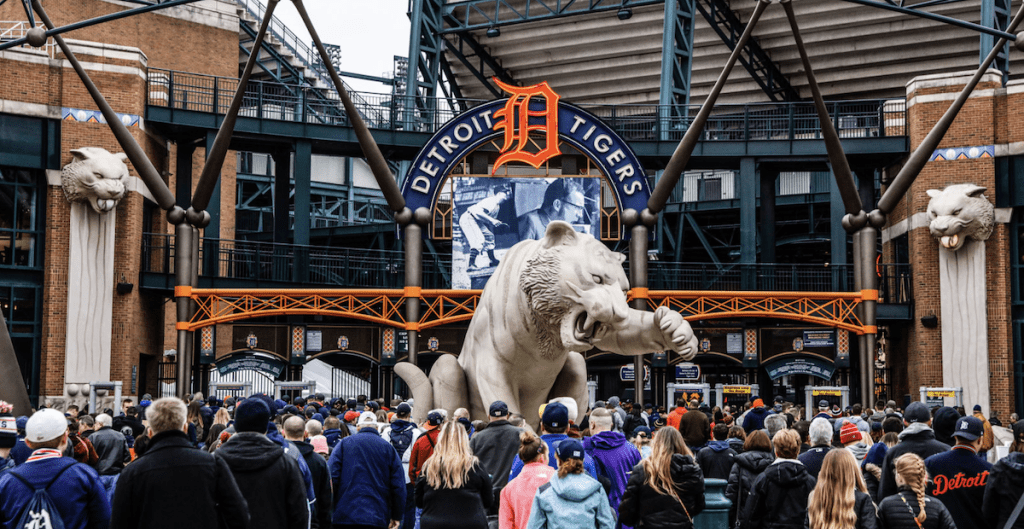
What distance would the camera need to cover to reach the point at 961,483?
329 inches

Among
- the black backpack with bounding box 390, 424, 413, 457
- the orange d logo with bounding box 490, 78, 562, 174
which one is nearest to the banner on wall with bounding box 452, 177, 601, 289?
the orange d logo with bounding box 490, 78, 562, 174

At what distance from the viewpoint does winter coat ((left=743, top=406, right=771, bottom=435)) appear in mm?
13444

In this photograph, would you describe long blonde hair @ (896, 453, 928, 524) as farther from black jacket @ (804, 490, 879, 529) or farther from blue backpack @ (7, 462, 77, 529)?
blue backpack @ (7, 462, 77, 529)

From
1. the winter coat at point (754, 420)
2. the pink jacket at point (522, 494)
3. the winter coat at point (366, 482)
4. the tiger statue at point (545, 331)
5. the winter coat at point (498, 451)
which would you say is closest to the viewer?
the pink jacket at point (522, 494)

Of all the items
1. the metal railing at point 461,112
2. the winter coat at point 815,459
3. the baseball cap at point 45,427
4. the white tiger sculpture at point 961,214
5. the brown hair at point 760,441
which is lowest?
the winter coat at point 815,459

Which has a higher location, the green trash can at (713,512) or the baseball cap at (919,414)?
the baseball cap at (919,414)

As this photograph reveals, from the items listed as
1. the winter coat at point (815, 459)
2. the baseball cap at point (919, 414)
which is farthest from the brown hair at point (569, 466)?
the baseball cap at point (919, 414)

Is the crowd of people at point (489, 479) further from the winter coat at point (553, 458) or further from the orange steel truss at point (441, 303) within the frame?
the orange steel truss at point (441, 303)

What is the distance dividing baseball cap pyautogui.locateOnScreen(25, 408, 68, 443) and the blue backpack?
0.23 metres

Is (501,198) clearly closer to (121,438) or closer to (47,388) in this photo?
(47,388)

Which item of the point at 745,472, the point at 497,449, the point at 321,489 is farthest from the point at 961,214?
the point at 321,489

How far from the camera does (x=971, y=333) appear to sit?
29203 mm

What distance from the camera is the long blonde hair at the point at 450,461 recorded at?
25.7 feet

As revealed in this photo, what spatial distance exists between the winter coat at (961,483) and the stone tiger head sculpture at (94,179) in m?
23.1
